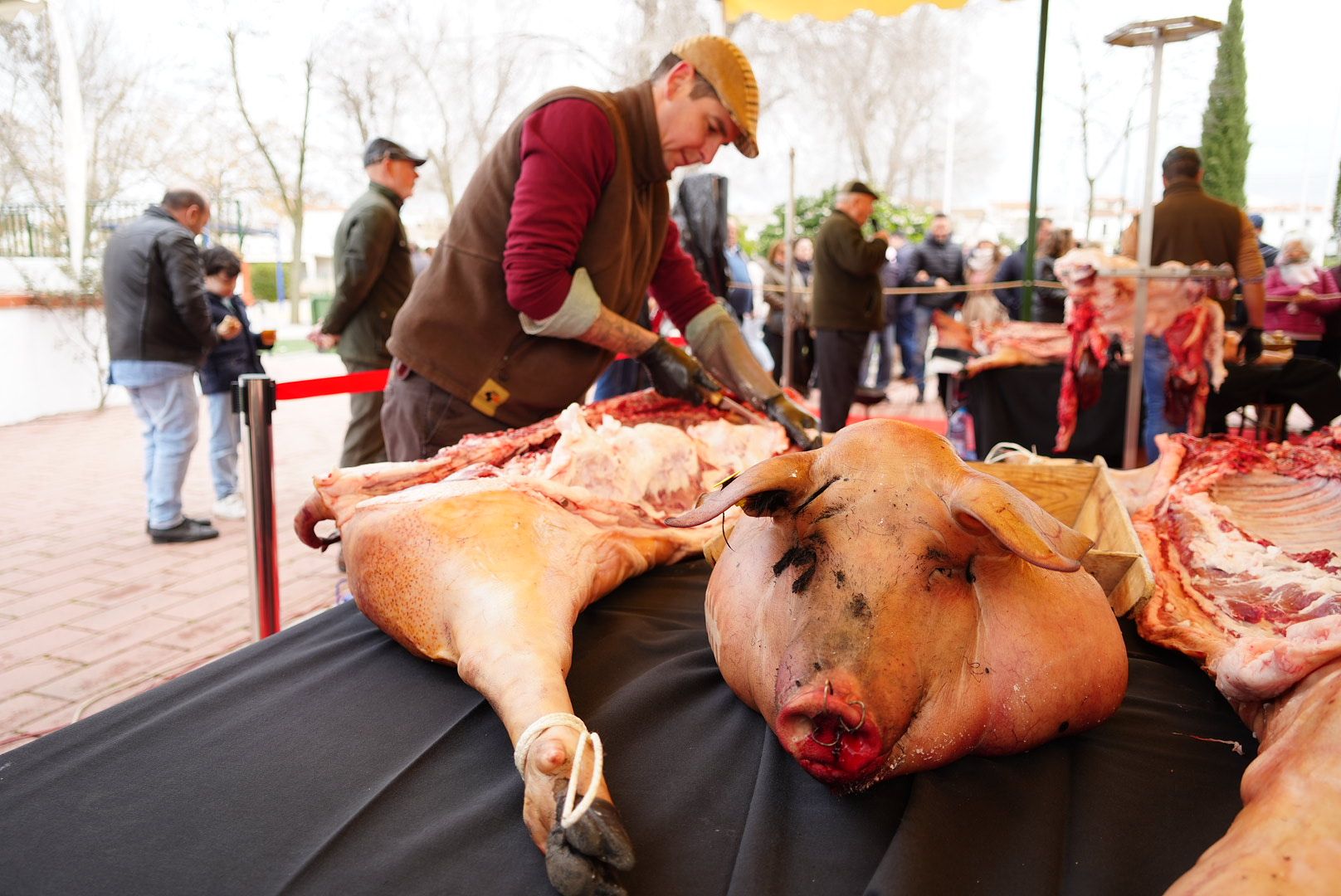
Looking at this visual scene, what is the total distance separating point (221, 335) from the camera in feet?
18.0

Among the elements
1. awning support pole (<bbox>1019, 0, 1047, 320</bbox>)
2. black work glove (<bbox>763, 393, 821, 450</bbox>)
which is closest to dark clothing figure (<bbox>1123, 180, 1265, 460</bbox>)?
awning support pole (<bbox>1019, 0, 1047, 320</bbox>)

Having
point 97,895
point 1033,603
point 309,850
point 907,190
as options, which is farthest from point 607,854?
point 907,190

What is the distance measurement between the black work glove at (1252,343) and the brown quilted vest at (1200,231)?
0.36 metres

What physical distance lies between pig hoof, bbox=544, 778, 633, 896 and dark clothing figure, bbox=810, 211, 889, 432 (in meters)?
5.52

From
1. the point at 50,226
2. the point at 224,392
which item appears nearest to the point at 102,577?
the point at 224,392

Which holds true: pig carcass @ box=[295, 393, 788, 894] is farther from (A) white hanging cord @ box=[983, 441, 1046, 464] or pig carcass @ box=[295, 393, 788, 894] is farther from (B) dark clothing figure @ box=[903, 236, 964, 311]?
(B) dark clothing figure @ box=[903, 236, 964, 311]

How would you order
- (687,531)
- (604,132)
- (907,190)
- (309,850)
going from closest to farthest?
(309,850) < (687,531) < (604,132) < (907,190)

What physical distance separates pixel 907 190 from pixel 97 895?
20497mm

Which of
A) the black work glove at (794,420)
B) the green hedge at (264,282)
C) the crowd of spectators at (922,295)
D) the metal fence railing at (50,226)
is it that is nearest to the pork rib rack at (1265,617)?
the black work glove at (794,420)

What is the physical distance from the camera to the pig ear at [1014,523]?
1.04m

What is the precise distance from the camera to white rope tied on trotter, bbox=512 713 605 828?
1.03 metres

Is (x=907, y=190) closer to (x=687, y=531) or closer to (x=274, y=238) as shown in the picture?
(x=274, y=238)

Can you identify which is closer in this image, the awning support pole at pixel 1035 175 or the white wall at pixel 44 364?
the white wall at pixel 44 364

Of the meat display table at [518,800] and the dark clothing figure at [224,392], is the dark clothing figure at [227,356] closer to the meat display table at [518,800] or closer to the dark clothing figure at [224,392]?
the dark clothing figure at [224,392]
